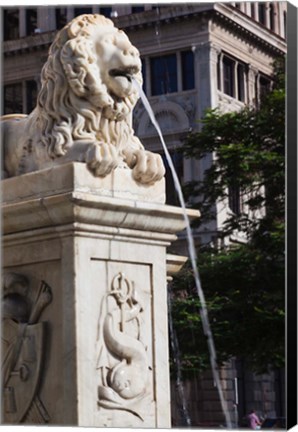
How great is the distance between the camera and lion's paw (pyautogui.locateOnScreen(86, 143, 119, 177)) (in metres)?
5.67

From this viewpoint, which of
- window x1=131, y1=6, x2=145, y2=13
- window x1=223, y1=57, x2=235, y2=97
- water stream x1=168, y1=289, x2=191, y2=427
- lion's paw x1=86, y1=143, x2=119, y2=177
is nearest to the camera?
lion's paw x1=86, y1=143, x2=119, y2=177

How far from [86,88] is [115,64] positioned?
16 centimetres

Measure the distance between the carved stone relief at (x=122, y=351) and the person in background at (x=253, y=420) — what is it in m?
11.3

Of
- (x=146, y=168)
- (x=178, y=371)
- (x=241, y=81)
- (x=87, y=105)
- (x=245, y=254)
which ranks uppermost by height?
(x=241, y=81)

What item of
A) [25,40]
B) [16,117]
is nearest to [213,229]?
[25,40]

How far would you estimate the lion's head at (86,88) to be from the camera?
5836 millimetres

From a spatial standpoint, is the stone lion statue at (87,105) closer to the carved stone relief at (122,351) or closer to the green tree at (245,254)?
the carved stone relief at (122,351)

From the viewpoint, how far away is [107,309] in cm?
581

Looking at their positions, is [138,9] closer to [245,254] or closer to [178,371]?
[245,254]

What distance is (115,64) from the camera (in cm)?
591

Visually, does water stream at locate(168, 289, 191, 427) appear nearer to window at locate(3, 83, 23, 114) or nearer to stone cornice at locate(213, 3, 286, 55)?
stone cornice at locate(213, 3, 286, 55)

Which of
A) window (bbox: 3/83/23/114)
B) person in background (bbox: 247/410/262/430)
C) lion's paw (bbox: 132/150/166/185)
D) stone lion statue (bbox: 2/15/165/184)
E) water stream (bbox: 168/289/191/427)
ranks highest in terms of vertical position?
window (bbox: 3/83/23/114)

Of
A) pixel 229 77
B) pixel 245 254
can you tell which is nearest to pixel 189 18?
pixel 229 77

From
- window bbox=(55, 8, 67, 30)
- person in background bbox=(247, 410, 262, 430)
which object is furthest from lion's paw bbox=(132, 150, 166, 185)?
person in background bbox=(247, 410, 262, 430)
